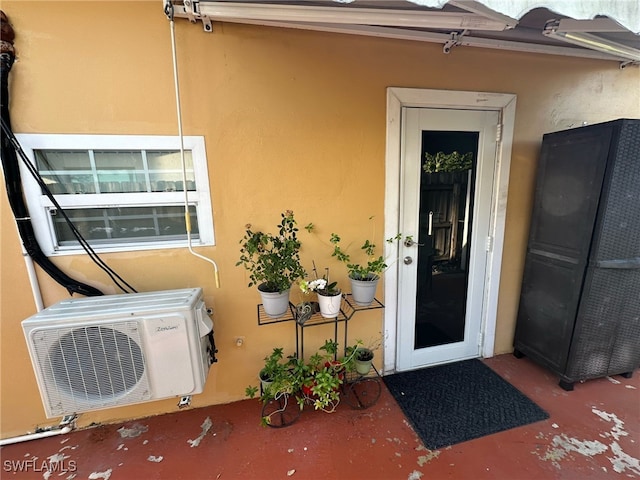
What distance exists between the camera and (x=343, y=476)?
1.38 metres

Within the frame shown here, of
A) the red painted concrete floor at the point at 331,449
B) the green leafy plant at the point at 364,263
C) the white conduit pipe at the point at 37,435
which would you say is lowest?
the red painted concrete floor at the point at 331,449

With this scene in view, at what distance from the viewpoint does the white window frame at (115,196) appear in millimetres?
1436

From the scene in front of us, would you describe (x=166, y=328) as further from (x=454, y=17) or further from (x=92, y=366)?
(x=454, y=17)

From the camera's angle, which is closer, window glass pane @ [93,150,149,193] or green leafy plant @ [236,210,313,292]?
window glass pane @ [93,150,149,193]

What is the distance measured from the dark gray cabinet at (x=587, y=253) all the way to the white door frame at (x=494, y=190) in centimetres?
27

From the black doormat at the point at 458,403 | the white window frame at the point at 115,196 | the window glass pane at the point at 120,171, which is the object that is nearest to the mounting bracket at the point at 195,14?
the white window frame at the point at 115,196

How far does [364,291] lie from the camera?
1.73 metres

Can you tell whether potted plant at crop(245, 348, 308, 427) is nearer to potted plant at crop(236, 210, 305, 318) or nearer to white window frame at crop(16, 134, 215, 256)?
potted plant at crop(236, 210, 305, 318)

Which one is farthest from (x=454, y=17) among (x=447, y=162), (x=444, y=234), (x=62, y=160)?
(x=62, y=160)

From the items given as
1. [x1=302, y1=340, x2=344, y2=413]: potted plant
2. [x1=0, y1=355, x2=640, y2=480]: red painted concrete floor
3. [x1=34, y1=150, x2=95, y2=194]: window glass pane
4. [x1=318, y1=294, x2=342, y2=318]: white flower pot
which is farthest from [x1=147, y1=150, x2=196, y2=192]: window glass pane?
[x1=0, y1=355, x2=640, y2=480]: red painted concrete floor

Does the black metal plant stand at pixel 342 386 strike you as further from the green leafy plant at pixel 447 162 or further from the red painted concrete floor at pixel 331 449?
the green leafy plant at pixel 447 162

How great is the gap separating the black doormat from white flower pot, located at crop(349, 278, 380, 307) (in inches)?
30.5

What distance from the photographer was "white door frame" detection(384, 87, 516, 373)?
1799 millimetres

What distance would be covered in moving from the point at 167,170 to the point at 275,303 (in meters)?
1.03
